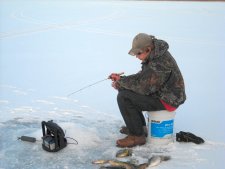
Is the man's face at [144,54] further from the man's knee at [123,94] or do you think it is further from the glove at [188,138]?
the glove at [188,138]

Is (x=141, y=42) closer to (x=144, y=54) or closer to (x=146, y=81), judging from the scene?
(x=144, y=54)

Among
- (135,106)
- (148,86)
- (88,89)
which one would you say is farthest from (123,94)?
(88,89)

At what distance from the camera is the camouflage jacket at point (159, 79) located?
Answer: 4.04 meters

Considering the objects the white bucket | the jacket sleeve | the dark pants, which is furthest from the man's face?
the white bucket

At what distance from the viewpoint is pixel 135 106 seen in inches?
169

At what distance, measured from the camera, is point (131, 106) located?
427 centimetres

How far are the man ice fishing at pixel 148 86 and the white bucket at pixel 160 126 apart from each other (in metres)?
0.08

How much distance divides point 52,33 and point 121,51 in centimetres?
417

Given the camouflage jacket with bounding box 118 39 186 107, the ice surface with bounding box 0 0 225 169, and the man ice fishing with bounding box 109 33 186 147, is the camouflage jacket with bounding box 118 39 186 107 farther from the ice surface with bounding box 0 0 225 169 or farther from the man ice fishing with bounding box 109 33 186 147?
the ice surface with bounding box 0 0 225 169

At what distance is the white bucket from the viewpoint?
4.23 m

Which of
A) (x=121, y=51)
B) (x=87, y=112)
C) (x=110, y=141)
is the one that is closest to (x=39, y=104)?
(x=87, y=112)

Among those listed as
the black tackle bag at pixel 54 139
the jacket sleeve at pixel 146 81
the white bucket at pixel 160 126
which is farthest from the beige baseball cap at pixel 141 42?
the black tackle bag at pixel 54 139

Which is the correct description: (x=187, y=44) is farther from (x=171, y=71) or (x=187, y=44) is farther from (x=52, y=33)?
(x=171, y=71)

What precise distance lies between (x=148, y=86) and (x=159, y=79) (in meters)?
0.15
